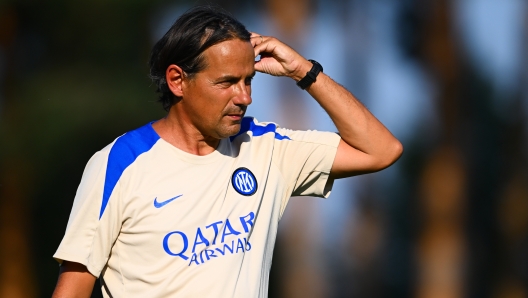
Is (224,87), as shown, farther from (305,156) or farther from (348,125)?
(348,125)

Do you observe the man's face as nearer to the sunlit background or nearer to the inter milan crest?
the inter milan crest

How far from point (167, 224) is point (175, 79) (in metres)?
0.68

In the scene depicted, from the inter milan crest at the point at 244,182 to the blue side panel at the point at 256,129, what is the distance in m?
0.21

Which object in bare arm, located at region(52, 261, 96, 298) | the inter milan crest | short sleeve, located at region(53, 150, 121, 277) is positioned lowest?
bare arm, located at region(52, 261, 96, 298)

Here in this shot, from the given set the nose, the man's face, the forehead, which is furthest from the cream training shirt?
the forehead

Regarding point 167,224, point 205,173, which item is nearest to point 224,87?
point 205,173

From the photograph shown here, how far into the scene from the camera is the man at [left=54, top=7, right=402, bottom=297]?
9.52ft

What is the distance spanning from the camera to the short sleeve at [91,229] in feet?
9.34

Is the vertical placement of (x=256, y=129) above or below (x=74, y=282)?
above

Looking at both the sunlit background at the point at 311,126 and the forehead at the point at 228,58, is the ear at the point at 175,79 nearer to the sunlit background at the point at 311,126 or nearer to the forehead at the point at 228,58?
the forehead at the point at 228,58

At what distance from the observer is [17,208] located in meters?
8.75

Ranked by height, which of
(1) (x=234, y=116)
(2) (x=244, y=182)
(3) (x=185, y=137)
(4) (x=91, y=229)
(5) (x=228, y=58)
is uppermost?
(5) (x=228, y=58)

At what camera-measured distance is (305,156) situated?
10.8 feet

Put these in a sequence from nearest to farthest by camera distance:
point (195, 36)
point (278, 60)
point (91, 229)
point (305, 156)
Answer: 1. point (91, 229)
2. point (195, 36)
3. point (305, 156)
4. point (278, 60)
